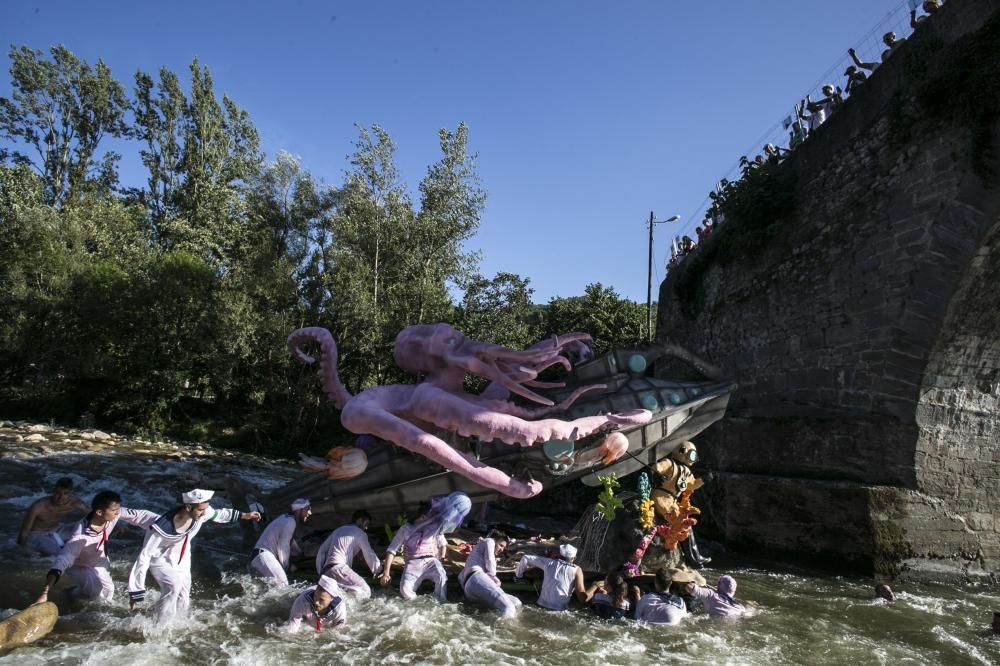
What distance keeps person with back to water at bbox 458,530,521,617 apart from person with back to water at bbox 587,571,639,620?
30.1 inches

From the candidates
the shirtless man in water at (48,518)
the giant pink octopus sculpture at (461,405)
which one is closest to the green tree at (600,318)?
the giant pink octopus sculpture at (461,405)

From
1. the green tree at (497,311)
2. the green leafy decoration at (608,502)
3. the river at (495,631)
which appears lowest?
the river at (495,631)

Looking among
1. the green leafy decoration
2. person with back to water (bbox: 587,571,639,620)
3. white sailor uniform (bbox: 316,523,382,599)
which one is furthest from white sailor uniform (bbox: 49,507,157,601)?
the green leafy decoration

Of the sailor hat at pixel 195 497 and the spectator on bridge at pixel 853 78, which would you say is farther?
the spectator on bridge at pixel 853 78

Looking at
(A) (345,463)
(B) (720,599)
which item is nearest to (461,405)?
(A) (345,463)

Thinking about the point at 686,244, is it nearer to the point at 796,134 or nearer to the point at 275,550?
the point at 796,134

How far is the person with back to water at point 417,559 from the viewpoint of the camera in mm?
6449

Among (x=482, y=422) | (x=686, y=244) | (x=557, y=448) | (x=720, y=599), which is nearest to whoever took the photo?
(x=720, y=599)

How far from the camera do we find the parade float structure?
6754mm

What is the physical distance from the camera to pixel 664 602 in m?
5.99

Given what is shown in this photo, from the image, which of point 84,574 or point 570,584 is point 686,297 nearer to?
point 570,584

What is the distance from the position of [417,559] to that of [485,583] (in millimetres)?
782

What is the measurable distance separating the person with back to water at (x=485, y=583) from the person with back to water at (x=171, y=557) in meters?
2.53

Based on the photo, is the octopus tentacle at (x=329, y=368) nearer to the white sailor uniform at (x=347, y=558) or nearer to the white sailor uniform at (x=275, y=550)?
the white sailor uniform at (x=275, y=550)
